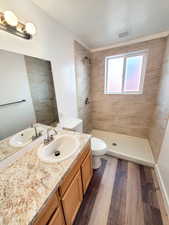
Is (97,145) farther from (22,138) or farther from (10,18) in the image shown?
(10,18)

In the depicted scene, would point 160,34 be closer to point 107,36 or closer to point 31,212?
point 107,36

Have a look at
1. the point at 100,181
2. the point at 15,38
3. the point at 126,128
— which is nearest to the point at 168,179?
the point at 100,181

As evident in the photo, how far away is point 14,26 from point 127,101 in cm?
243

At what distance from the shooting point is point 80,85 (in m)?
2.18

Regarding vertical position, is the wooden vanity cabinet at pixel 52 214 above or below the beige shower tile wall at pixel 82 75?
below

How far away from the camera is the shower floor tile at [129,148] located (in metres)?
1.84

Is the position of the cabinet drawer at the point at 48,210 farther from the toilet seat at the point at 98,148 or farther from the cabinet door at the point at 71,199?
the toilet seat at the point at 98,148

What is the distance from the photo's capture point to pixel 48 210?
63 cm

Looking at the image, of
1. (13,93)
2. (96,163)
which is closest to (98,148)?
(96,163)

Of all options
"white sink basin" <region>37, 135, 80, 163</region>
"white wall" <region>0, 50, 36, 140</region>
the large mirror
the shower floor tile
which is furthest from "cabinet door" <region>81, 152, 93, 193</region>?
the shower floor tile

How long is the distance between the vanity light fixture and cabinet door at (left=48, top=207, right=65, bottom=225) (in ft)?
5.09

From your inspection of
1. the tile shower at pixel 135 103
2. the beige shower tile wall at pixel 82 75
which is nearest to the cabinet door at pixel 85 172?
the beige shower tile wall at pixel 82 75

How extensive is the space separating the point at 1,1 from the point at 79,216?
2343mm

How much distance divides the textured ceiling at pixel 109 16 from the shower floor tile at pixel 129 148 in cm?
233
